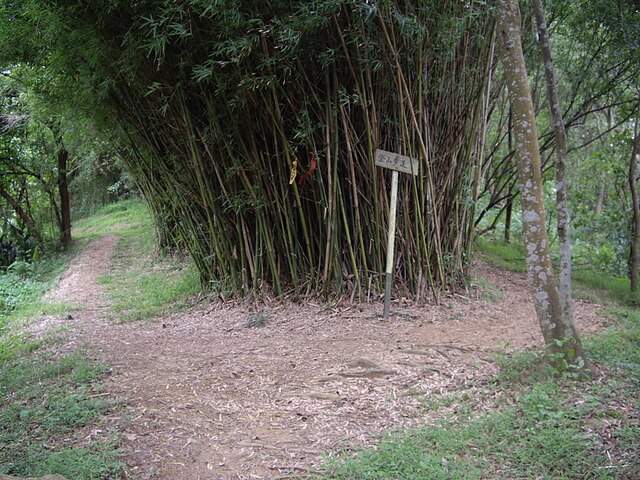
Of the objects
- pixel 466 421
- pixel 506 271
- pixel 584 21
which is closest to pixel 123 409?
pixel 466 421

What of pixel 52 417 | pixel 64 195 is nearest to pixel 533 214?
pixel 52 417

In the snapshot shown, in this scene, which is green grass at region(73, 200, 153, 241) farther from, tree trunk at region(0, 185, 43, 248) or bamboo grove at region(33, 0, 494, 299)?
bamboo grove at region(33, 0, 494, 299)

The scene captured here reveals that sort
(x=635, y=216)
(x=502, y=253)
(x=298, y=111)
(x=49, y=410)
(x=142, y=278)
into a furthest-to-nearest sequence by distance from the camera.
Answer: (x=142, y=278)
(x=502, y=253)
(x=635, y=216)
(x=298, y=111)
(x=49, y=410)

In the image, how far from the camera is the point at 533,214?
284 centimetres

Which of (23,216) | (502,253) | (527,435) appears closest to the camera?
(527,435)

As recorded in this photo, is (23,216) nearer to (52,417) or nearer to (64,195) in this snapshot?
(64,195)

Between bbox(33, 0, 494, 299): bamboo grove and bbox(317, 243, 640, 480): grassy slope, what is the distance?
6.91 ft

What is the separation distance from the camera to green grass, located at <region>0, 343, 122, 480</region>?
7.70 feet

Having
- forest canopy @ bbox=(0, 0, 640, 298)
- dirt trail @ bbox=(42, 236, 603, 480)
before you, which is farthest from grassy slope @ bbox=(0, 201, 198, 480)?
forest canopy @ bbox=(0, 0, 640, 298)

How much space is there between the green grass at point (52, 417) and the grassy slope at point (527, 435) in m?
1.06

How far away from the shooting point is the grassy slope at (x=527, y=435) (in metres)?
2.15

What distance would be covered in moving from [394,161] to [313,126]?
76 centimetres

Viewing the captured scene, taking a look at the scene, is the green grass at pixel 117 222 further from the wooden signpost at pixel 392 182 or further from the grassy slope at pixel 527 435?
the grassy slope at pixel 527 435

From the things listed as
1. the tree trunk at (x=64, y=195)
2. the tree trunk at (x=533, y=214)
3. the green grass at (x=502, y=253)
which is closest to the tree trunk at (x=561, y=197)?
the tree trunk at (x=533, y=214)
